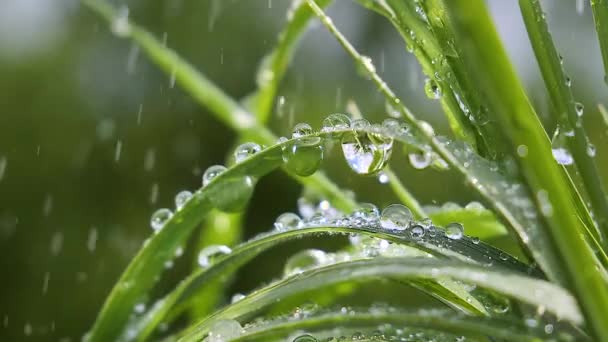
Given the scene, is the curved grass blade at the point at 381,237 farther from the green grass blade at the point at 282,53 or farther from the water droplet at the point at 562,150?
the green grass blade at the point at 282,53

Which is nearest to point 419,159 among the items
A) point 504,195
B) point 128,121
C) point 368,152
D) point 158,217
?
point 368,152

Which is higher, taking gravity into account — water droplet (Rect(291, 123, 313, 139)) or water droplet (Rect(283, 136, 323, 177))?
water droplet (Rect(291, 123, 313, 139))

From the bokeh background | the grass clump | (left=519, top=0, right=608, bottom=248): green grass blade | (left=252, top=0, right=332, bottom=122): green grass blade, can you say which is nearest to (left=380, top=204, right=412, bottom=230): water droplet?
the grass clump

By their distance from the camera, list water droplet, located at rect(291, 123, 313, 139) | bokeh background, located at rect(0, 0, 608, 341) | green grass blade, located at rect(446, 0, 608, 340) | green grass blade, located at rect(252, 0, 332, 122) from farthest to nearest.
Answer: bokeh background, located at rect(0, 0, 608, 341)
green grass blade, located at rect(252, 0, 332, 122)
water droplet, located at rect(291, 123, 313, 139)
green grass blade, located at rect(446, 0, 608, 340)

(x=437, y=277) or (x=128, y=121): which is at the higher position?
(x=128, y=121)

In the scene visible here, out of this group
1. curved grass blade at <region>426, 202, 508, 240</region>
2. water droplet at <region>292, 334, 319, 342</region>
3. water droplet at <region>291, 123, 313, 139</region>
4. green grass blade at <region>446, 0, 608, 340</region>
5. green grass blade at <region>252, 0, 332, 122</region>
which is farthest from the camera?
green grass blade at <region>252, 0, 332, 122</region>

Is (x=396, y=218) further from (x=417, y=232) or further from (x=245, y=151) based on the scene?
(x=245, y=151)

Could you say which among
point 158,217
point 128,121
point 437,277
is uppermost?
point 128,121

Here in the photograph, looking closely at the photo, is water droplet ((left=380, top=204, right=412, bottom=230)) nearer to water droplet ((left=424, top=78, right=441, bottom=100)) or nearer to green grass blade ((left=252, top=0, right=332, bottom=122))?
water droplet ((left=424, top=78, right=441, bottom=100))
